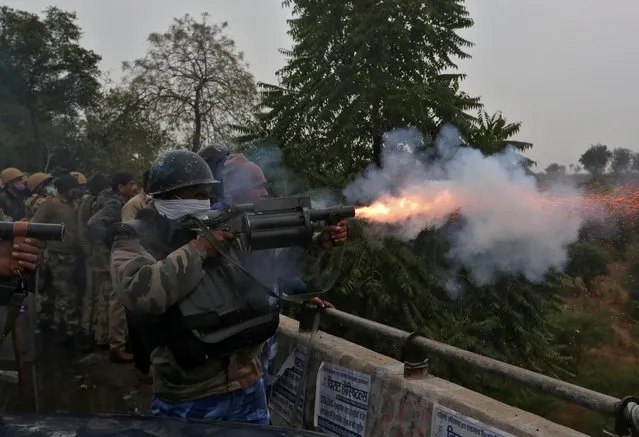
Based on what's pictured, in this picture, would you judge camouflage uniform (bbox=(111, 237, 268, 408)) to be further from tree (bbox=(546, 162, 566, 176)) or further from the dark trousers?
tree (bbox=(546, 162, 566, 176))

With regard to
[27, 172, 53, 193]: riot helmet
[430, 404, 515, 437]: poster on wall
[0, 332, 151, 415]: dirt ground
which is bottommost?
[0, 332, 151, 415]: dirt ground

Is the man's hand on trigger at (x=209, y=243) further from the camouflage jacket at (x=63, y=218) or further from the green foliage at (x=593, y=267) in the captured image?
the green foliage at (x=593, y=267)

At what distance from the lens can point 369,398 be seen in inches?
142

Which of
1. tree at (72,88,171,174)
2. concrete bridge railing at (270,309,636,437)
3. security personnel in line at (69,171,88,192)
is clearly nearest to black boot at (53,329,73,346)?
security personnel in line at (69,171,88,192)

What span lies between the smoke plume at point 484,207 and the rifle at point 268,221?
5.45 ft

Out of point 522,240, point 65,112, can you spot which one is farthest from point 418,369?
point 65,112

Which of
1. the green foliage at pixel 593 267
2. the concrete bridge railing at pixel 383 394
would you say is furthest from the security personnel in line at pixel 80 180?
the green foliage at pixel 593 267

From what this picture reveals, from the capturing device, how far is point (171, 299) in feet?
8.72

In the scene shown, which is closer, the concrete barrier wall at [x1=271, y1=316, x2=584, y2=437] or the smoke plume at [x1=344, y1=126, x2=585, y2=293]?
the concrete barrier wall at [x1=271, y1=316, x2=584, y2=437]

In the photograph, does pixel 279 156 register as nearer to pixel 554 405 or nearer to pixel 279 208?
pixel 279 208

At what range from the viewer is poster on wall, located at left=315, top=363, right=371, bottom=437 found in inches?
144

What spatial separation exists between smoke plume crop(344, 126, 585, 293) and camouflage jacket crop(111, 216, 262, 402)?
2.05 metres

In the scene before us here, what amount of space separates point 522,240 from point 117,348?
4640 mm

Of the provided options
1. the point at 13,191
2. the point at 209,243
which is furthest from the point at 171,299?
the point at 13,191
